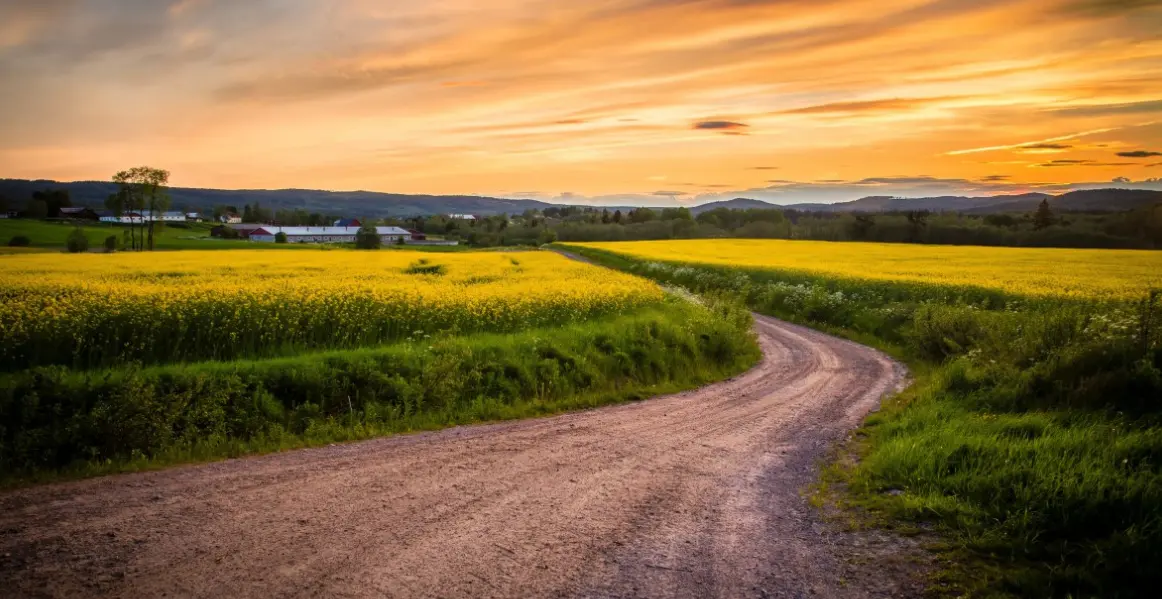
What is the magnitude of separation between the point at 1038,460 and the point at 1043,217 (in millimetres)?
73656

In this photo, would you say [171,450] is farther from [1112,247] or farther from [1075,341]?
[1112,247]

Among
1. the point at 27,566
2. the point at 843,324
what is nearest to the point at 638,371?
the point at 27,566

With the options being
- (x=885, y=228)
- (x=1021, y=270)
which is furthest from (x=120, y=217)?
(x=885, y=228)

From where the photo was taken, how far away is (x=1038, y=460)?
272 inches

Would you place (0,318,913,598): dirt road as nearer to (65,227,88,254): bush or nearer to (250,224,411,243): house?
(65,227,88,254): bush

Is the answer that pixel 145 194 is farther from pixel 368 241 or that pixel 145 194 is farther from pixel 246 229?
pixel 246 229

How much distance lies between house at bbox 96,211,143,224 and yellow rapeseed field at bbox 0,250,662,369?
131ft

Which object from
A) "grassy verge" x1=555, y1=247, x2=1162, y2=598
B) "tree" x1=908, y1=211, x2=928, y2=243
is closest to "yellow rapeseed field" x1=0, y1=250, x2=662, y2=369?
"grassy verge" x1=555, y1=247, x2=1162, y2=598

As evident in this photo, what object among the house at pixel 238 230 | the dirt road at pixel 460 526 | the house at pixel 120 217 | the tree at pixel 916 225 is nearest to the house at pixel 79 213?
the house at pixel 120 217

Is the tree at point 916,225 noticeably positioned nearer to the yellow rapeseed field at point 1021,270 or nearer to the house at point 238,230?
the yellow rapeseed field at point 1021,270

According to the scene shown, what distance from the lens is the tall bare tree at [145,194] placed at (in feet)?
178

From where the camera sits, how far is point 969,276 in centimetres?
2808

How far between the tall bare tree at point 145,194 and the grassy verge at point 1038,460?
197ft

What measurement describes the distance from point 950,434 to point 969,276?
23.8 m
